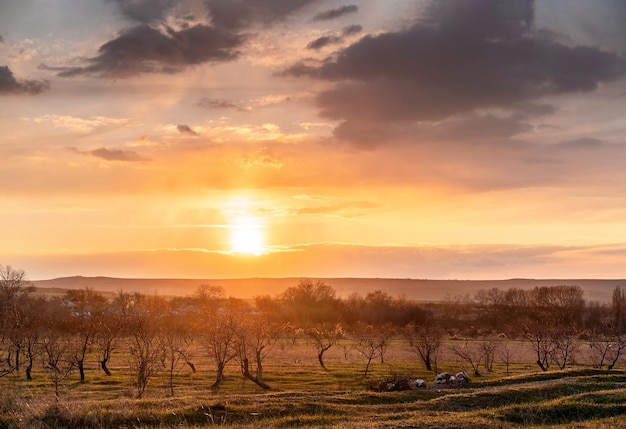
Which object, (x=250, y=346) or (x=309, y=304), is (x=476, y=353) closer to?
(x=250, y=346)

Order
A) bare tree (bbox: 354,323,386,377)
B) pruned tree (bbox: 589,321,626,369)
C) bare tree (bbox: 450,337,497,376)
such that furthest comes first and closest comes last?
1. bare tree (bbox: 450,337,497,376)
2. pruned tree (bbox: 589,321,626,369)
3. bare tree (bbox: 354,323,386,377)

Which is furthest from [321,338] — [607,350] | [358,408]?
[358,408]

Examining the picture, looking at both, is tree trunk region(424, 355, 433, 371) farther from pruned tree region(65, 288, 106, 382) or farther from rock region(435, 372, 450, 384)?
pruned tree region(65, 288, 106, 382)

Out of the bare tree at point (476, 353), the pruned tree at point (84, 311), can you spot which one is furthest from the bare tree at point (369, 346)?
the pruned tree at point (84, 311)

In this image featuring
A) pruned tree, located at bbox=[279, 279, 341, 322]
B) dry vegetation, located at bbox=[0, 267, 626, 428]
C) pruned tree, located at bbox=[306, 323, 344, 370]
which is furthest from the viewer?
pruned tree, located at bbox=[279, 279, 341, 322]

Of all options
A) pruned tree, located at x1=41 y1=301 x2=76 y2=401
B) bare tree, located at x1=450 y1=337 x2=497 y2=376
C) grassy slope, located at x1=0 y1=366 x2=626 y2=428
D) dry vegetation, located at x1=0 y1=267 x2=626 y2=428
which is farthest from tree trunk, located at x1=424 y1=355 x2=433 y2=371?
pruned tree, located at x1=41 y1=301 x2=76 y2=401

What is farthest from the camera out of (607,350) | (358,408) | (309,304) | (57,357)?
(309,304)

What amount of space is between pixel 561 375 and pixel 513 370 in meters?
20.1

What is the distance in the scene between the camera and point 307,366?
185ft

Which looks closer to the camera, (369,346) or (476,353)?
(476,353)

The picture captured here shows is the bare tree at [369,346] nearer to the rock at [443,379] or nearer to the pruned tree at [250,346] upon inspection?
the pruned tree at [250,346]

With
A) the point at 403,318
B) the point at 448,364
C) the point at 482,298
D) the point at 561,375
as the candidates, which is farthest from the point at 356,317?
the point at 561,375

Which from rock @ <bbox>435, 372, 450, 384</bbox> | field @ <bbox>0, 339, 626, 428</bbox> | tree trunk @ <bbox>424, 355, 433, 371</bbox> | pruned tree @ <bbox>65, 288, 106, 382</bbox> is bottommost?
tree trunk @ <bbox>424, 355, 433, 371</bbox>

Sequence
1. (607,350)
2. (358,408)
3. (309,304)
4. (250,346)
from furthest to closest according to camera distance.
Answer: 1. (309,304)
2. (607,350)
3. (250,346)
4. (358,408)
